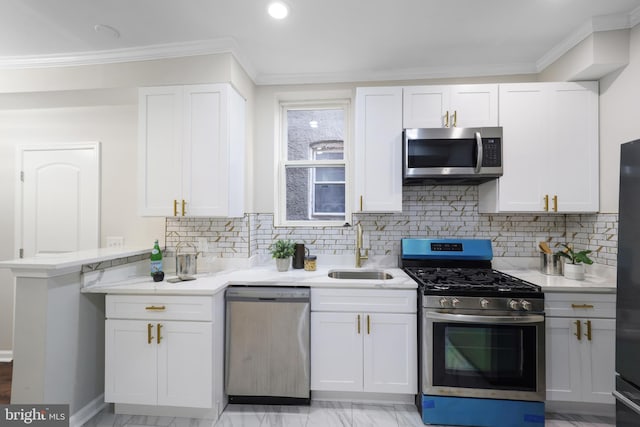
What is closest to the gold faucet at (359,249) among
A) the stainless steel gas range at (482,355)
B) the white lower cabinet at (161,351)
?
the stainless steel gas range at (482,355)

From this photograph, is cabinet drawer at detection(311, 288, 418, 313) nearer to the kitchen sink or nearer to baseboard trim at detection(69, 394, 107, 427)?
the kitchen sink

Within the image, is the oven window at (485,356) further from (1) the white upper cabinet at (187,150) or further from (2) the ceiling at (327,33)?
(2) the ceiling at (327,33)

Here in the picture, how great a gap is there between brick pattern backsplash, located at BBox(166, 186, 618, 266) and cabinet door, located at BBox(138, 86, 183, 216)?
0.39m

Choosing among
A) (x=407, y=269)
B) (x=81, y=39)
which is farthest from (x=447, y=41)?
(x=81, y=39)

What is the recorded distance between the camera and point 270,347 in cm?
205

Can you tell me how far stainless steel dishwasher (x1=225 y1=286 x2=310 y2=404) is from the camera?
2.05 metres

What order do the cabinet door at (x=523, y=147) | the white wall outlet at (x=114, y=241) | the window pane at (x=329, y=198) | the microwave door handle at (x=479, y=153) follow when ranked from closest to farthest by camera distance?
the microwave door handle at (x=479, y=153) < the cabinet door at (x=523, y=147) < the white wall outlet at (x=114, y=241) < the window pane at (x=329, y=198)

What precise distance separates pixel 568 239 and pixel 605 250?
0.36 m

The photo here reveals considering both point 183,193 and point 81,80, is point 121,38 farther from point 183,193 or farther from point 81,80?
point 183,193

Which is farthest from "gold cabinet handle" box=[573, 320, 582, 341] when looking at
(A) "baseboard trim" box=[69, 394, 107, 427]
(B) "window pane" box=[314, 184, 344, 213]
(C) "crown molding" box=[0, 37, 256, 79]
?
(A) "baseboard trim" box=[69, 394, 107, 427]

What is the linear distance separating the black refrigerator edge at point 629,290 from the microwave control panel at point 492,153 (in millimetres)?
908

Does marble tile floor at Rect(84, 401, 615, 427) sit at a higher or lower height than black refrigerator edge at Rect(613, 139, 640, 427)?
lower

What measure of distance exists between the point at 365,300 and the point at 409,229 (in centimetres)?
93

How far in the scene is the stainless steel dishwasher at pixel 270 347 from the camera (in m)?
2.05
